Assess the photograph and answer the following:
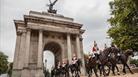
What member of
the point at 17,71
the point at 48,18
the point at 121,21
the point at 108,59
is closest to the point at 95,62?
the point at 108,59

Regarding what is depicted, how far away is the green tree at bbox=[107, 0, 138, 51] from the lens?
20.8 metres

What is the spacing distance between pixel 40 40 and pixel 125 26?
1603 centimetres

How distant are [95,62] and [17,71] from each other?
18377 millimetres

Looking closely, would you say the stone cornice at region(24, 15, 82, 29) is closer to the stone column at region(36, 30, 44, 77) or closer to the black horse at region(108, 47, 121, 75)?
the stone column at region(36, 30, 44, 77)

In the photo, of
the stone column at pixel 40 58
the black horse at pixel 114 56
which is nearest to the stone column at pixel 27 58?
the stone column at pixel 40 58

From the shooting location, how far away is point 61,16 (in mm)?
37969

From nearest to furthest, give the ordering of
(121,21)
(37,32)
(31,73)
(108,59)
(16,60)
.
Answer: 1. (108,59)
2. (121,21)
3. (31,73)
4. (16,60)
5. (37,32)

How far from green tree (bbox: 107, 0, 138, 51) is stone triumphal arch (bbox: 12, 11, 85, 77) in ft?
38.7

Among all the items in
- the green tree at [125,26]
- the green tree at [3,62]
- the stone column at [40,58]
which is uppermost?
the green tree at [125,26]

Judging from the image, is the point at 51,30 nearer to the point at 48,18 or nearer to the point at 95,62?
the point at 48,18

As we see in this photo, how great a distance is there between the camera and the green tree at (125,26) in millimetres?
20797

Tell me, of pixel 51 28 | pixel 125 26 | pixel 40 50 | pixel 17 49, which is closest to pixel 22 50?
pixel 17 49

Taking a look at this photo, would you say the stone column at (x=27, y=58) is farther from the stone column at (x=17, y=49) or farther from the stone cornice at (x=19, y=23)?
the stone cornice at (x=19, y=23)

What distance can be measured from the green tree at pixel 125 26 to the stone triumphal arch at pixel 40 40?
38.7 ft
